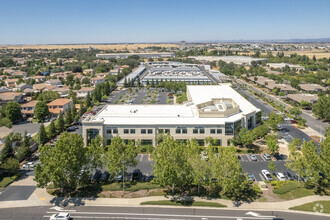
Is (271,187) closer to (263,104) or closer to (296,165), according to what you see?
(296,165)

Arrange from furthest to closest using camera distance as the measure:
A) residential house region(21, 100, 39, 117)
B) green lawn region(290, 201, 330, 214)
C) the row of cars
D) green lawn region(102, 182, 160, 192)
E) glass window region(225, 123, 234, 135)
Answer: residential house region(21, 100, 39, 117) → glass window region(225, 123, 234, 135) → the row of cars → green lawn region(102, 182, 160, 192) → green lawn region(290, 201, 330, 214)

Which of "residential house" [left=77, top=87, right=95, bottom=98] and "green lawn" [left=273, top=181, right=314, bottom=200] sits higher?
"residential house" [left=77, top=87, right=95, bottom=98]

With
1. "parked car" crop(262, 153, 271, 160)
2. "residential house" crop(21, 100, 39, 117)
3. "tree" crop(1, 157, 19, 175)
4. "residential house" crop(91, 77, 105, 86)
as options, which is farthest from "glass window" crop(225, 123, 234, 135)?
"residential house" crop(91, 77, 105, 86)

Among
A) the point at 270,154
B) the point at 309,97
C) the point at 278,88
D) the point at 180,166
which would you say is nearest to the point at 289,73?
the point at 278,88

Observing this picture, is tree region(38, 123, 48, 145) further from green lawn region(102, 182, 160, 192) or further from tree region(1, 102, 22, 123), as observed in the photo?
green lawn region(102, 182, 160, 192)

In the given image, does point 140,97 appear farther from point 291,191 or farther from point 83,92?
point 291,191

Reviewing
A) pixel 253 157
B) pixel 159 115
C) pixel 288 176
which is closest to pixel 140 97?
pixel 159 115

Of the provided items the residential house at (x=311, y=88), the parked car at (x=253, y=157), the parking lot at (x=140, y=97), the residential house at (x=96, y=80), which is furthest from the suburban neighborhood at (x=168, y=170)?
the residential house at (x=96, y=80)
